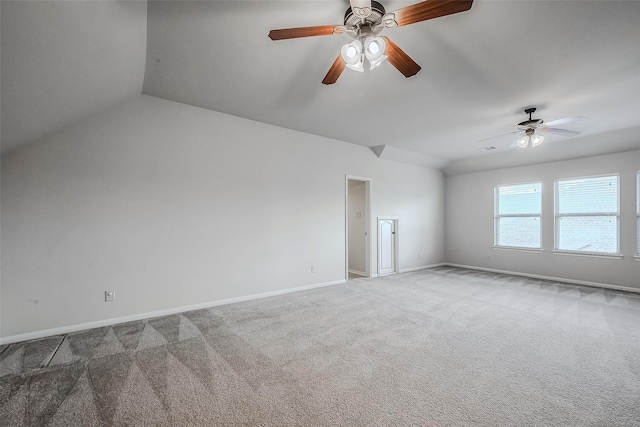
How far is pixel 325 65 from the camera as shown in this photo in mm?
2830

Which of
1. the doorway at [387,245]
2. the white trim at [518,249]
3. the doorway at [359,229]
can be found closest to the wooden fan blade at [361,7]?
the doorway at [359,229]

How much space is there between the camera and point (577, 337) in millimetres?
3053

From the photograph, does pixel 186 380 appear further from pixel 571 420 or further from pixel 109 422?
pixel 571 420

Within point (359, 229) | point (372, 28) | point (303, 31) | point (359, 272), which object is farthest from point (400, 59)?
point (359, 272)

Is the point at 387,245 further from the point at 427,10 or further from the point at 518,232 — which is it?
the point at 427,10

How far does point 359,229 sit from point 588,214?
4.53 metres

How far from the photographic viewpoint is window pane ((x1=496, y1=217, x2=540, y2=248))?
6.32 metres

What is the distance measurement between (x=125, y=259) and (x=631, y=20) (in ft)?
17.4

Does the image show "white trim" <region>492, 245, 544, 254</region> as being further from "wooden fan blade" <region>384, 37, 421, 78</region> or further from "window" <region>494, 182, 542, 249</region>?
"wooden fan blade" <region>384, 37, 421, 78</region>

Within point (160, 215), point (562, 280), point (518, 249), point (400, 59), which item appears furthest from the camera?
point (518, 249)

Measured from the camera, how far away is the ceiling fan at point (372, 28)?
1.68 metres

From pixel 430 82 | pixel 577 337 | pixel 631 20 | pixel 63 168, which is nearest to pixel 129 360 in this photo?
pixel 63 168

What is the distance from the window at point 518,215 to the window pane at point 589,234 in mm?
461

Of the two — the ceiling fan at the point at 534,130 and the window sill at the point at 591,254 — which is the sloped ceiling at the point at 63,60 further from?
the window sill at the point at 591,254
